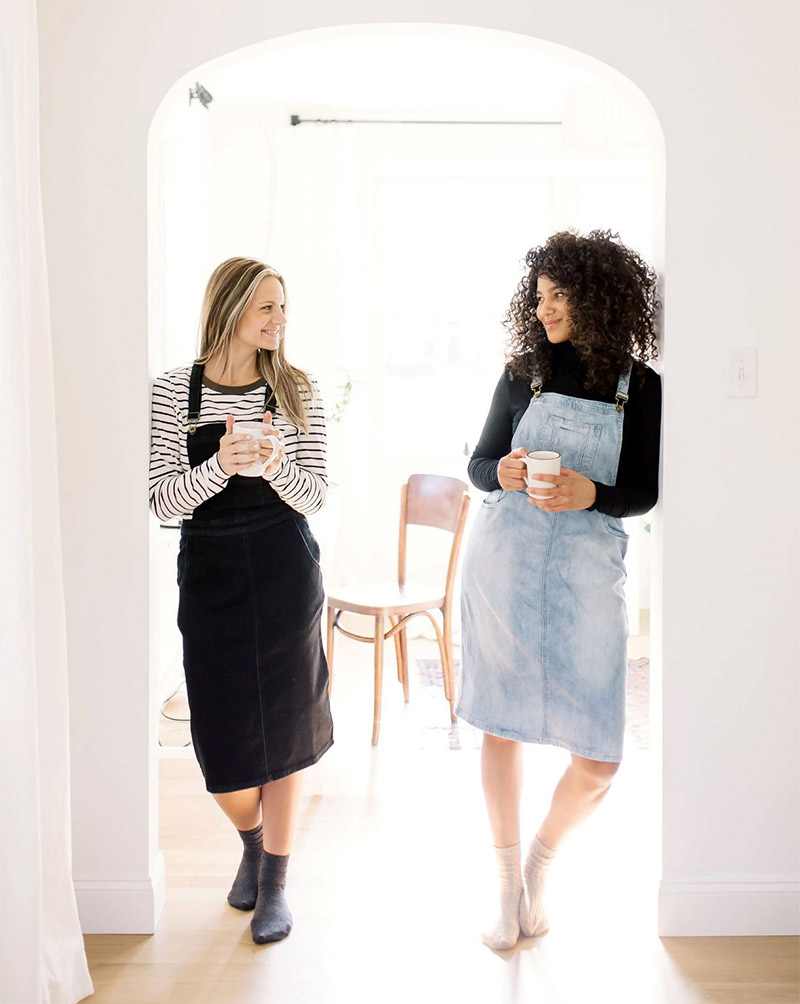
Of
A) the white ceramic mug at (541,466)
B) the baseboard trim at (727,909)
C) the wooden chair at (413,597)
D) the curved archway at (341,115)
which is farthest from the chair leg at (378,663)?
the white ceramic mug at (541,466)

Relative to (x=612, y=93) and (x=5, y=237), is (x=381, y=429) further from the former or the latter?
(x=5, y=237)

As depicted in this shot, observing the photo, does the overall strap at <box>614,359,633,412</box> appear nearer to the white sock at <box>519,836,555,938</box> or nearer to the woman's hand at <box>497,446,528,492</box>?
the woman's hand at <box>497,446,528,492</box>

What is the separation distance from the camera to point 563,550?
6.73 ft

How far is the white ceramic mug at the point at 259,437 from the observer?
6.20 ft

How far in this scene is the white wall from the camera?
2031mm

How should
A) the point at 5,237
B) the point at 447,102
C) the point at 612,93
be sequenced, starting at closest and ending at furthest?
the point at 5,237
the point at 612,93
the point at 447,102

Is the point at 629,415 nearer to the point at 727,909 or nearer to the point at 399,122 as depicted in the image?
the point at 727,909

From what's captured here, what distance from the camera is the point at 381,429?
5074 mm

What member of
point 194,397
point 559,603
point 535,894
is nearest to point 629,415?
point 559,603

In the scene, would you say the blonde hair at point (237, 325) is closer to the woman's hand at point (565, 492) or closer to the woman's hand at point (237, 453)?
the woman's hand at point (237, 453)

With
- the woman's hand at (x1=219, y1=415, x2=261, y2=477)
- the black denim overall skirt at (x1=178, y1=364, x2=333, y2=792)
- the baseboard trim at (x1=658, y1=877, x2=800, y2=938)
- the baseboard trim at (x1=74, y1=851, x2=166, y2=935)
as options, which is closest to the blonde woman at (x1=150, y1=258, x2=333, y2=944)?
the black denim overall skirt at (x1=178, y1=364, x2=333, y2=792)

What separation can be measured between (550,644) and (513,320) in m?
0.78

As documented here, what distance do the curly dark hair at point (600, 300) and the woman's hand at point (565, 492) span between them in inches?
9.1

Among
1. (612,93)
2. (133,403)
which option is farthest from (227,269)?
(612,93)
